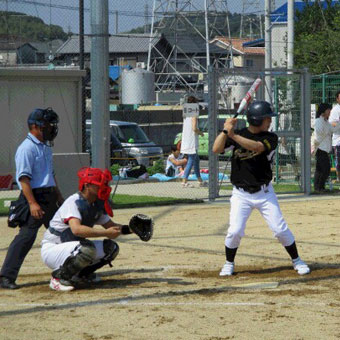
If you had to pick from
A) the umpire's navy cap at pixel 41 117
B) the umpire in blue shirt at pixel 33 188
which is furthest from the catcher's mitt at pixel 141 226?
the umpire's navy cap at pixel 41 117

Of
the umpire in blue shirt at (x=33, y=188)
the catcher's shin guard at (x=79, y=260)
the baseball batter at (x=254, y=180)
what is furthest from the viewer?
the baseball batter at (x=254, y=180)

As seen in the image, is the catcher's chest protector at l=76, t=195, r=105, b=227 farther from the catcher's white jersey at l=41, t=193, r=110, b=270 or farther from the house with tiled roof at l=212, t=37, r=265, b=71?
the house with tiled roof at l=212, t=37, r=265, b=71

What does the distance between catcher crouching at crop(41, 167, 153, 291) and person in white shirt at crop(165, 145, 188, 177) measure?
1254 centimetres

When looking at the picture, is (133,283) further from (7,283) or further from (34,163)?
(34,163)

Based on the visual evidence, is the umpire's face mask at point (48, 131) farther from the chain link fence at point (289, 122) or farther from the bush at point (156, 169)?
the bush at point (156, 169)

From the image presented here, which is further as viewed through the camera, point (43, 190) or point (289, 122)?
point (289, 122)

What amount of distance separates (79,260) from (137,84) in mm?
22607

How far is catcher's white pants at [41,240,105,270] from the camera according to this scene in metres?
7.79

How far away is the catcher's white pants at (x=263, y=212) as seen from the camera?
27.5ft

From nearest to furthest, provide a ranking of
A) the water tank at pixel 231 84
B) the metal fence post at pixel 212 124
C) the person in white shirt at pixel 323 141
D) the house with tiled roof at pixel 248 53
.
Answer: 1. the metal fence post at pixel 212 124
2. the person in white shirt at pixel 323 141
3. the water tank at pixel 231 84
4. the house with tiled roof at pixel 248 53

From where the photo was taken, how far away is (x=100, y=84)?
14328mm

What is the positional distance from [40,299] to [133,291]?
858 mm

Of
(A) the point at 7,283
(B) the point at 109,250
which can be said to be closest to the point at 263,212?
(B) the point at 109,250

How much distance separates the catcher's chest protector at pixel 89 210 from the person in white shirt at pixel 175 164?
1273 centimetres
